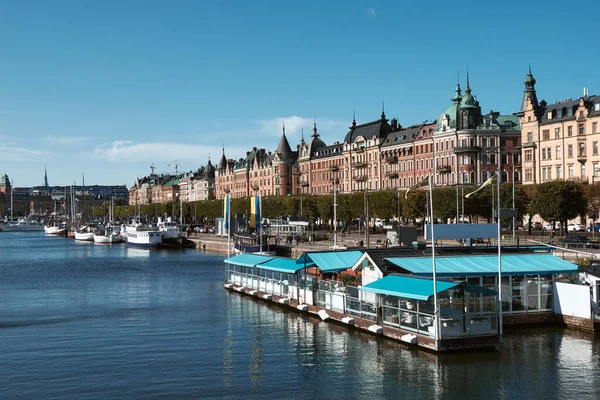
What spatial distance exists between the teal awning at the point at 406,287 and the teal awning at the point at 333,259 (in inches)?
301

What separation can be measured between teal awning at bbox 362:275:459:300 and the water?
2713mm

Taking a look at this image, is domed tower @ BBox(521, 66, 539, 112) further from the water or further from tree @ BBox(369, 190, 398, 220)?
the water

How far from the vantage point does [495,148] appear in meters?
123

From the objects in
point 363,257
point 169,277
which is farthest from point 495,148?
point 363,257

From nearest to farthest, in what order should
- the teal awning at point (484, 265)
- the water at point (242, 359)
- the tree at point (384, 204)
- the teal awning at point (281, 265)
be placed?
the water at point (242, 359)
the teal awning at point (484, 265)
the teal awning at point (281, 265)
the tree at point (384, 204)

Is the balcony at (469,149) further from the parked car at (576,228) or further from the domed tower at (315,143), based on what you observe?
the domed tower at (315,143)

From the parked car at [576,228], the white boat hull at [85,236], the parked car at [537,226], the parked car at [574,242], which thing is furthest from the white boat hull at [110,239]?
the parked car at [574,242]

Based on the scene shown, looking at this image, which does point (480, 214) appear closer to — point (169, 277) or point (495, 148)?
point (495, 148)

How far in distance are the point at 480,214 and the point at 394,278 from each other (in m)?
65.6

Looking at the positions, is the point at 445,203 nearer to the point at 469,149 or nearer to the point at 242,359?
the point at 469,149

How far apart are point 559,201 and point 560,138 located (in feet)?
77.4

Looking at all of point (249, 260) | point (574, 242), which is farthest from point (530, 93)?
point (249, 260)

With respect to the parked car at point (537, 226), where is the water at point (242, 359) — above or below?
below

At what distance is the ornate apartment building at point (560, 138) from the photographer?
339 feet
